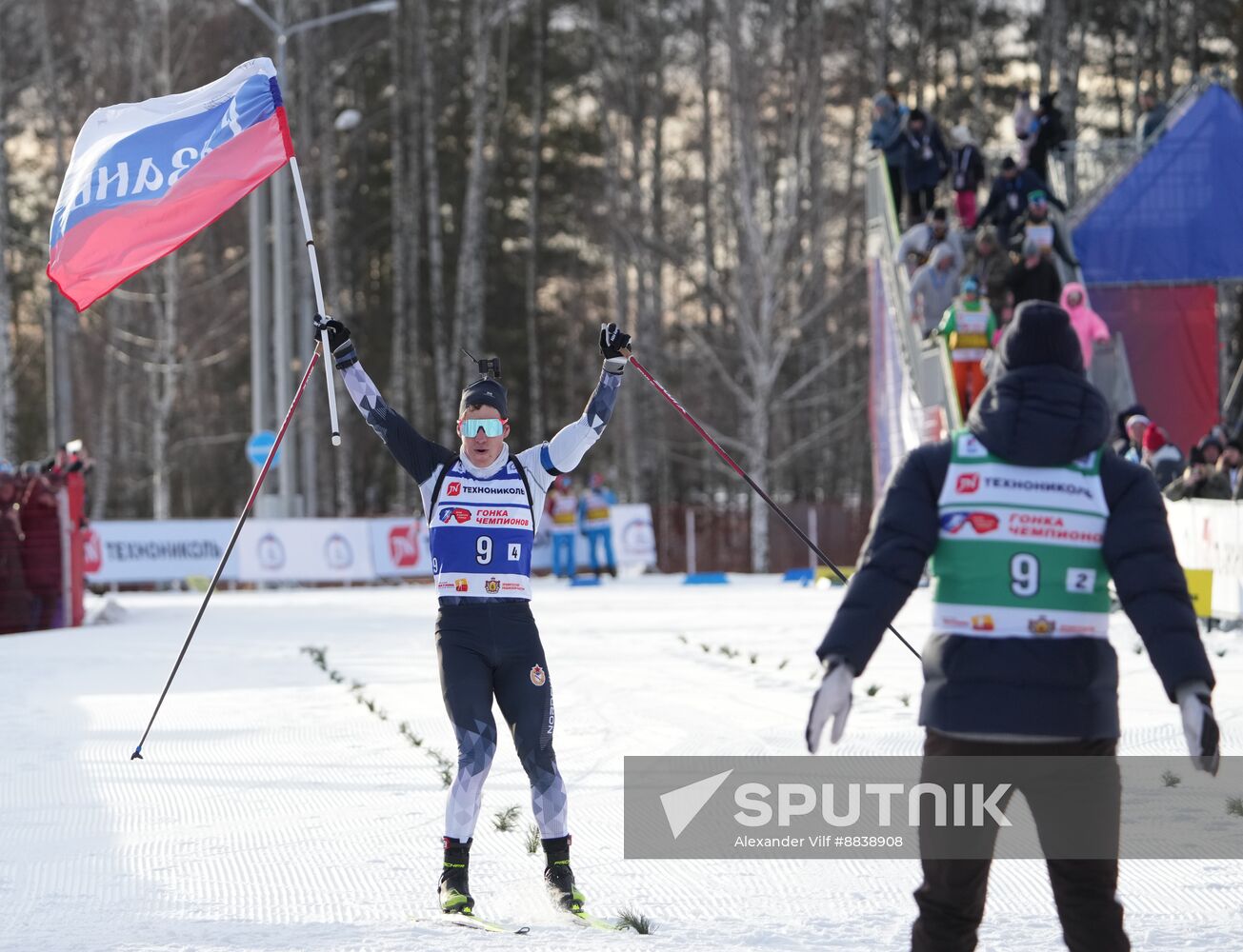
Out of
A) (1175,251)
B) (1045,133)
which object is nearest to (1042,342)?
(1045,133)

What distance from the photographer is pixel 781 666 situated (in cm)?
1254

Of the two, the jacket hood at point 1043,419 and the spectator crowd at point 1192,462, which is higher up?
the jacket hood at point 1043,419

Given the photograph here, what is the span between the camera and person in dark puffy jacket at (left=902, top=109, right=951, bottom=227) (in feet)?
74.6

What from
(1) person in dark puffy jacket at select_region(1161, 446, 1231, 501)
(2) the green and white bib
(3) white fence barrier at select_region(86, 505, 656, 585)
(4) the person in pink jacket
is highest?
(4) the person in pink jacket

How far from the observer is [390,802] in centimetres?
799

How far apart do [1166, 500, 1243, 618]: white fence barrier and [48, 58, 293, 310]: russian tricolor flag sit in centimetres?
818

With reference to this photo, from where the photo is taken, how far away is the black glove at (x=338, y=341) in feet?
20.9

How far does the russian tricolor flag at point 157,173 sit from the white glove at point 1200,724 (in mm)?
5809

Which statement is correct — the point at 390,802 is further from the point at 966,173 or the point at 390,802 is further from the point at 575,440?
the point at 966,173

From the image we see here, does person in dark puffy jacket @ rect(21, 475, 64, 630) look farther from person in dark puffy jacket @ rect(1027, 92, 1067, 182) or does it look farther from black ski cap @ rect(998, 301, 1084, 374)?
black ski cap @ rect(998, 301, 1084, 374)

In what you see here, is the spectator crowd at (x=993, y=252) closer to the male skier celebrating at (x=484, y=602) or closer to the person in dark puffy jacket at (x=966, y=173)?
the person in dark puffy jacket at (x=966, y=173)

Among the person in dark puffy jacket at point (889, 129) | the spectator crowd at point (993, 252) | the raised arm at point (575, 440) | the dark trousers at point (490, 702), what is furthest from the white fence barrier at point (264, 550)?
the dark trousers at point (490, 702)

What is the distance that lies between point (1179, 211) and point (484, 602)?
20.5 m

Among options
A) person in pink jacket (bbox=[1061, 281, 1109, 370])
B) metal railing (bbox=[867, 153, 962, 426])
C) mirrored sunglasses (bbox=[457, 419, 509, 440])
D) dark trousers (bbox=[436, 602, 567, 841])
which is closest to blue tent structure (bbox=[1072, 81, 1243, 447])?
metal railing (bbox=[867, 153, 962, 426])
